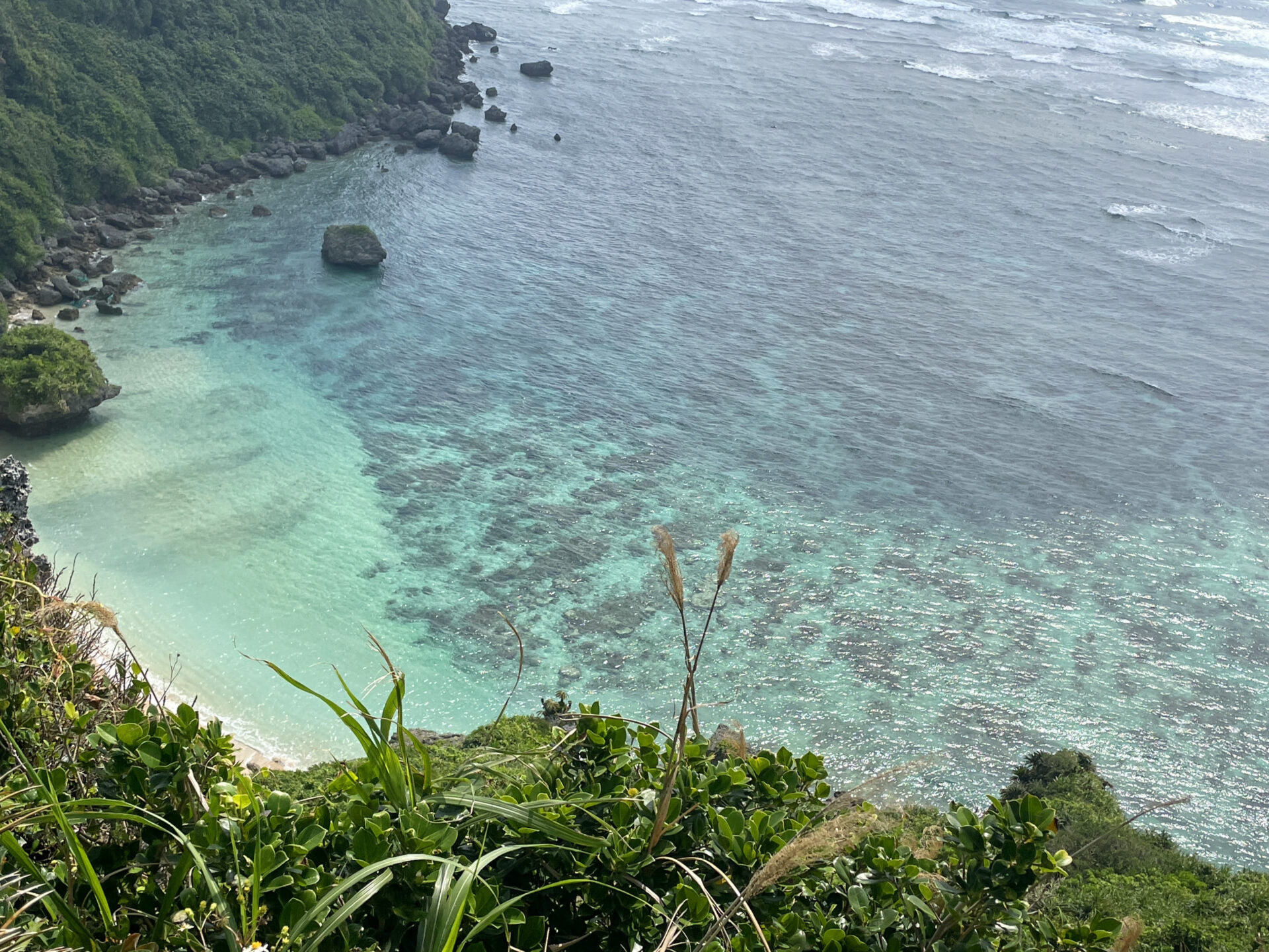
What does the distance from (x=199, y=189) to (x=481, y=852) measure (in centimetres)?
3988

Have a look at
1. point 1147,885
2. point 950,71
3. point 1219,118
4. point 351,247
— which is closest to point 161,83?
point 351,247

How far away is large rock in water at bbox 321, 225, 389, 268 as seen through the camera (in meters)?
35.4

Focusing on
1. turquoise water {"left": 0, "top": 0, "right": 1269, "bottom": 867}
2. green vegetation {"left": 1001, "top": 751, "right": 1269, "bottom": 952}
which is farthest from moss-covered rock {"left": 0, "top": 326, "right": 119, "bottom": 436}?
green vegetation {"left": 1001, "top": 751, "right": 1269, "bottom": 952}

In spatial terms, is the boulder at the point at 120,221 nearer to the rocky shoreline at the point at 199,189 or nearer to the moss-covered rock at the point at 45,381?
the rocky shoreline at the point at 199,189

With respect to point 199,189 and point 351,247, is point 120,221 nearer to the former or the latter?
point 199,189

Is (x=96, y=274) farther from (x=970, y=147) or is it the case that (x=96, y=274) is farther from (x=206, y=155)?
(x=970, y=147)

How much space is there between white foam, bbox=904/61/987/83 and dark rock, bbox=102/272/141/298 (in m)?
48.2

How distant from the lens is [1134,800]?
60.8ft

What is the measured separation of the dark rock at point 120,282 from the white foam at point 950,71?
4822 centimetres

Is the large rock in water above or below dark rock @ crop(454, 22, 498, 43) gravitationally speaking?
below

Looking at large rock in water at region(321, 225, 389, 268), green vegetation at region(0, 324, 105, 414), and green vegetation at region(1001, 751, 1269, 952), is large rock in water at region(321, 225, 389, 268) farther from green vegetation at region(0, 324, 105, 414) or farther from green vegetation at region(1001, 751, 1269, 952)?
green vegetation at region(1001, 751, 1269, 952)

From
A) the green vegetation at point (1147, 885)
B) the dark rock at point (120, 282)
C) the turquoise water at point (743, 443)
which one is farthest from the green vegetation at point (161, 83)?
the green vegetation at point (1147, 885)

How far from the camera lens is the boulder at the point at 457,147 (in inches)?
1813

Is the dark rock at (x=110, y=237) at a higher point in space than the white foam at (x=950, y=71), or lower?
lower
